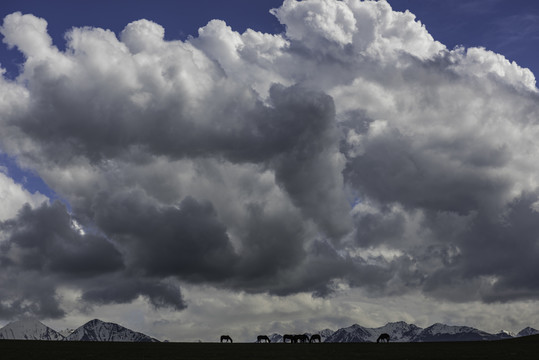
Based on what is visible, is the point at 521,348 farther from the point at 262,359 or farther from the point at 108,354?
the point at 108,354

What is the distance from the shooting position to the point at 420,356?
73688 mm

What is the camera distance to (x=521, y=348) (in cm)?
8531

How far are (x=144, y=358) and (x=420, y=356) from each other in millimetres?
31115

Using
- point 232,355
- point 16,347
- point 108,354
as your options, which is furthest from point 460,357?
point 16,347

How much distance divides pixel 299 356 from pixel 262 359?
241 inches

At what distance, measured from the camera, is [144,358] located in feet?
237

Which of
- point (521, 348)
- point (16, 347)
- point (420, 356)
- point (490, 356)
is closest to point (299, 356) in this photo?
point (420, 356)

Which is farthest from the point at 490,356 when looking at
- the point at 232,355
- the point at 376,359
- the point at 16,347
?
the point at 16,347

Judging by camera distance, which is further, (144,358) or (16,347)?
(16,347)

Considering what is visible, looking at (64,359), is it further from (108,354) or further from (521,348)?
(521,348)

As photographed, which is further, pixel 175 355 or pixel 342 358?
pixel 175 355

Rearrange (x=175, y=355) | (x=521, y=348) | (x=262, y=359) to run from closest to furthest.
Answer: (x=262, y=359) < (x=175, y=355) < (x=521, y=348)

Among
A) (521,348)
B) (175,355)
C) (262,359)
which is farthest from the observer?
(521,348)

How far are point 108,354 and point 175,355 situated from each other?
8.51 metres
